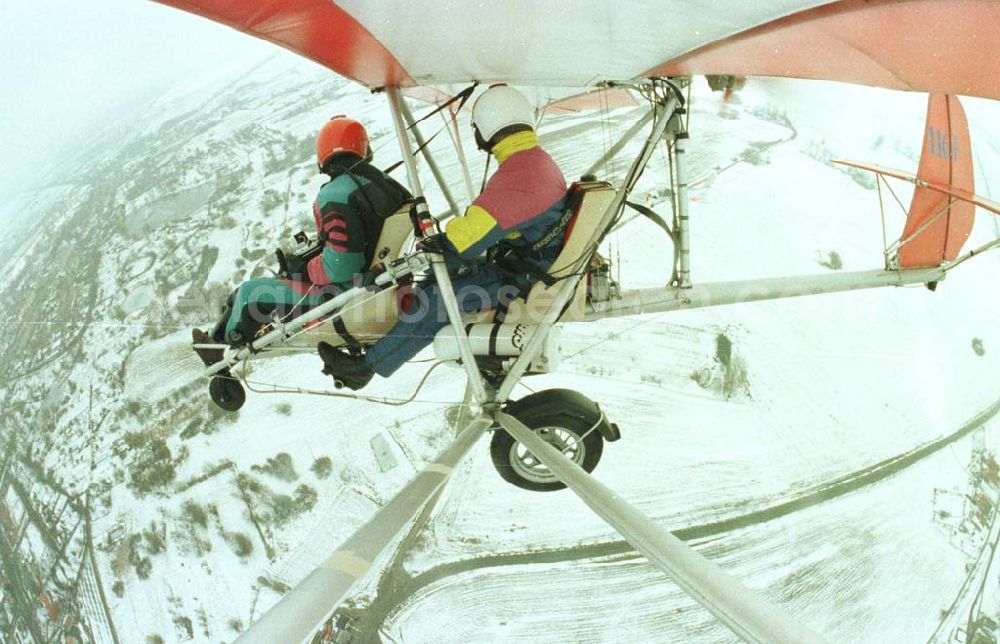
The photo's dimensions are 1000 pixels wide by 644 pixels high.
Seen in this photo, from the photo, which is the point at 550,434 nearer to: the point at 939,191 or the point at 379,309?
the point at 379,309

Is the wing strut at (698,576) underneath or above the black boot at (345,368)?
underneath

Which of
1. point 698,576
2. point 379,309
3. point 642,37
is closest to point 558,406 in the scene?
point 379,309

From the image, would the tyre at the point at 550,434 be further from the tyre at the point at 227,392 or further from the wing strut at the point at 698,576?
the tyre at the point at 227,392

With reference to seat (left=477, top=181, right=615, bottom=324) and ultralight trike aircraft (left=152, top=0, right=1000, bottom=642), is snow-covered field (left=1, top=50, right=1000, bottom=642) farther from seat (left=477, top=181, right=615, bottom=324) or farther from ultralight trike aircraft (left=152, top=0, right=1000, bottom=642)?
seat (left=477, top=181, right=615, bottom=324)

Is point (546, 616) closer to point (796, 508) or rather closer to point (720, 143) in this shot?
point (796, 508)

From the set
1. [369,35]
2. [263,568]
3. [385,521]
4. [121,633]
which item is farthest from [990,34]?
[121,633]

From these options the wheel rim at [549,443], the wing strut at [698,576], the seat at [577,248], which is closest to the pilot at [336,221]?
the seat at [577,248]

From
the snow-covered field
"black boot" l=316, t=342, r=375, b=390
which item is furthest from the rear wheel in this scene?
the snow-covered field
